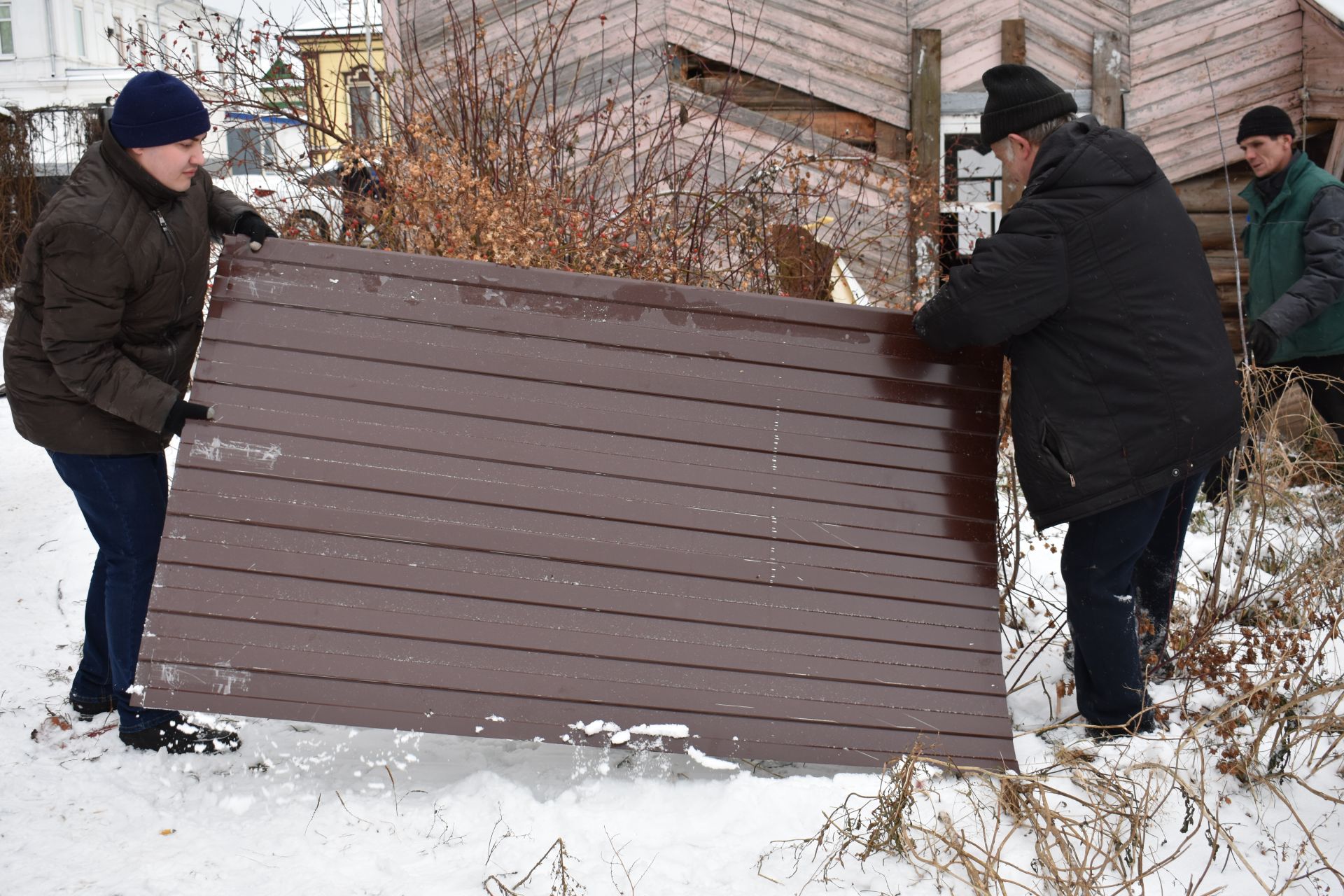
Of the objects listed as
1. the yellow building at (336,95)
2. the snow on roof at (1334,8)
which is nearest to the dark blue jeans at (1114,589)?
the yellow building at (336,95)

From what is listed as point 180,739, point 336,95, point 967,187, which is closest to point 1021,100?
point 180,739

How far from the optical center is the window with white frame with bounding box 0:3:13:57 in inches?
1112

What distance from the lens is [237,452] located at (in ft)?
10.9

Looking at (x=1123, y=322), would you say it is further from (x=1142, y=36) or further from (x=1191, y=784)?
(x=1142, y=36)

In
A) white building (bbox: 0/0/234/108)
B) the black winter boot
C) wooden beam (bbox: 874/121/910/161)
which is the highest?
white building (bbox: 0/0/234/108)

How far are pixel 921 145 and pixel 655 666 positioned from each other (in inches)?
246

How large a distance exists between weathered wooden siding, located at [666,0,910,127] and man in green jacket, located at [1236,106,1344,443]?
3.64 metres

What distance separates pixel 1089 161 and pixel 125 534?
313 centimetres

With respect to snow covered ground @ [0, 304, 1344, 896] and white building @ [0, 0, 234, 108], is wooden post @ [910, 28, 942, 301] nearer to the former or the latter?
snow covered ground @ [0, 304, 1344, 896]

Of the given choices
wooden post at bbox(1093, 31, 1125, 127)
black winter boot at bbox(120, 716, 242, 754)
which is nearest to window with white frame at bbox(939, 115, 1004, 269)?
wooden post at bbox(1093, 31, 1125, 127)

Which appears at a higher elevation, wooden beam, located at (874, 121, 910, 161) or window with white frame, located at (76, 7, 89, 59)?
window with white frame, located at (76, 7, 89, 59)

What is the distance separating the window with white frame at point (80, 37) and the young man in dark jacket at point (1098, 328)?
3160 centimetres

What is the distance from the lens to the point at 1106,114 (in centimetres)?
862

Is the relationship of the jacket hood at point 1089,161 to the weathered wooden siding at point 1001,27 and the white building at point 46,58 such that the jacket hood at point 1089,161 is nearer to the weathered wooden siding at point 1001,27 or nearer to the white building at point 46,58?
the weathered wooden siding at point 1001,27
